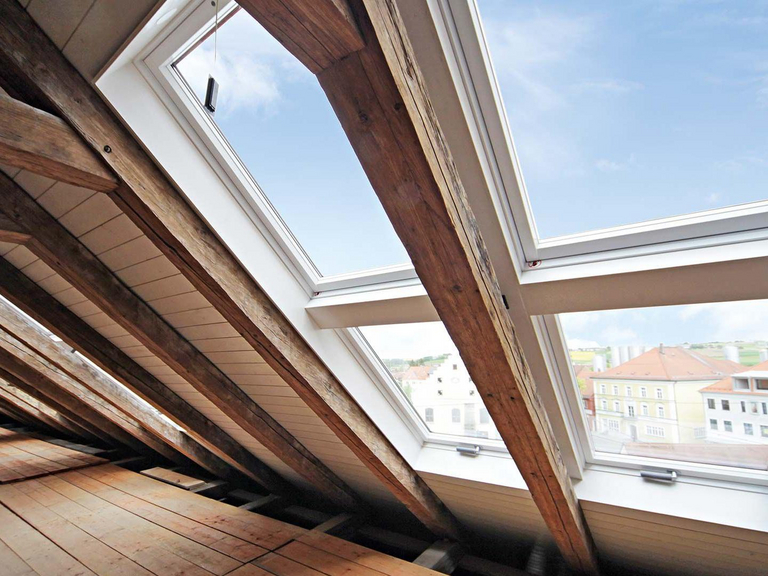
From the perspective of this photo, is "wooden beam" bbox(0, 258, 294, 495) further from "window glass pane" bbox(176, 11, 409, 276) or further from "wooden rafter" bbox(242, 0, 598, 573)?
"wooden rafter" bbox(242, 0, 598, 573)

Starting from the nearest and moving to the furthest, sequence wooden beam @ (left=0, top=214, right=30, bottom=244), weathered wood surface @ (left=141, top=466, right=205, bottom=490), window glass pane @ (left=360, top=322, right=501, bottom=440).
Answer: wooden beam @ (left=0, top=214, right=30, bottom=244), window glass pane @ (left=360, top=322, right=501, bottom=440), weathered wood surface @ (left=141, top=466, right=205, bottom=490)

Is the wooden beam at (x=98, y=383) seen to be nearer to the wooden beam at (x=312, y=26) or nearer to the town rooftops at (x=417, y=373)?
the town rooftops at (x=417, y=373)

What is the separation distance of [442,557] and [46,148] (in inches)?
106

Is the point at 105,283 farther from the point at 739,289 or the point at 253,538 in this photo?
the point at 739,289

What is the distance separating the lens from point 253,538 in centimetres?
265

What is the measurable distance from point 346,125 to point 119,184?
0.80 meters

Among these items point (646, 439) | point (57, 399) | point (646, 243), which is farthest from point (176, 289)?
point (57, 399)

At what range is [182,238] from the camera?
132cm

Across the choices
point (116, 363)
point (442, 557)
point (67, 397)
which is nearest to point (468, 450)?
point (442, 557)

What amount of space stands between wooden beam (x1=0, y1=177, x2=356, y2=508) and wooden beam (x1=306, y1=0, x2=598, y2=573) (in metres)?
1.45

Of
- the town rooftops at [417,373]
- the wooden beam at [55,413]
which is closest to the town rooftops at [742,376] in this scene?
the town rooftops at [417,373]

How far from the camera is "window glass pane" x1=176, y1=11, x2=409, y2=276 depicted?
1.27 metres


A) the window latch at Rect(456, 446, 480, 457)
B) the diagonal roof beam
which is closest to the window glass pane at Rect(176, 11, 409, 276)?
the window latch at Rect(456, 446, 480, 457)

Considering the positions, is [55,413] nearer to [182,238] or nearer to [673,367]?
[182,238]
